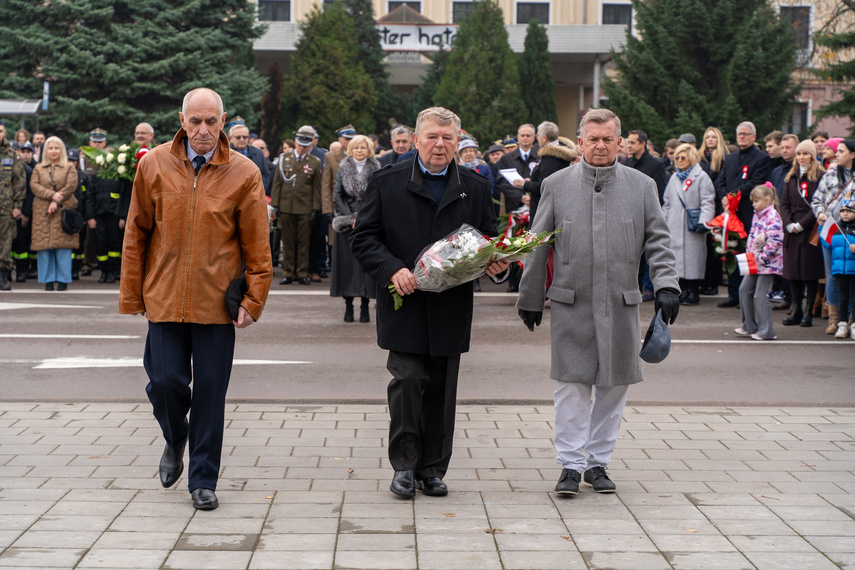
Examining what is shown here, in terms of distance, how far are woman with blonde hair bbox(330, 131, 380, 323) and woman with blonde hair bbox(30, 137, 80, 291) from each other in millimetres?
4796

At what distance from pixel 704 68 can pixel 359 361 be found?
79.4ft

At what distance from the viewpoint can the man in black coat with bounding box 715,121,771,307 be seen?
14086mm

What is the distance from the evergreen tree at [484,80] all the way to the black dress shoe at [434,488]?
104ft

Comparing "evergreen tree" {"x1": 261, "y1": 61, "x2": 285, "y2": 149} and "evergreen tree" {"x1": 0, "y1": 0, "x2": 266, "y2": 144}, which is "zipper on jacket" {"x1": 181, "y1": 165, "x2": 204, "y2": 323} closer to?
"evergreen tree" {"x1": 0, "y1": 0, "x2": 266, "y2": 144}

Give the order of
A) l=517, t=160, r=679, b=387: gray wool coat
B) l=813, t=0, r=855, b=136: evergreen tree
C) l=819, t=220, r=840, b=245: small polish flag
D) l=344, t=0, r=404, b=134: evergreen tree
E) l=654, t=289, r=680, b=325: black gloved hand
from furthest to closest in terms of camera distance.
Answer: l=344, t=0, r=404, b=134: evergreen tree < l=813, t=0, r=855, b=136: evergreen tree < l=819, t=220, r=840, b=245: small polish flag < l=517, t=160, r=679, b=387: gray wool coat < l=654, t=289, r=680, b=325: black gloved hand

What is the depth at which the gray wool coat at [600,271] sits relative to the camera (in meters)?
5.71

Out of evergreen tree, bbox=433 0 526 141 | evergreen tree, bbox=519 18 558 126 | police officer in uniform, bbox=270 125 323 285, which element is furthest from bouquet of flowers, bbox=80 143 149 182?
evergreen tree, bbox=519 18 558 126

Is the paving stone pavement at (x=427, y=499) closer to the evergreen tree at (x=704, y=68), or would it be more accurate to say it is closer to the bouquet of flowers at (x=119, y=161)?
the bouquet of flowers at (x=119, y=161)

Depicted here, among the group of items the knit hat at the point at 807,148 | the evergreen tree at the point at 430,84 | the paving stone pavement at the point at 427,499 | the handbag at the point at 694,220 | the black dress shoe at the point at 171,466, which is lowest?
the paving stone pavement at the point at 427,499

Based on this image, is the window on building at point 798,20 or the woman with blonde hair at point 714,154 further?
the window on building at point 798,20

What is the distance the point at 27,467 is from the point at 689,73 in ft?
90.2

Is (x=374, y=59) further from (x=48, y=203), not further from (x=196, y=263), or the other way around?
(x=196, y=263)

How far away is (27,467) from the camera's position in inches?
236

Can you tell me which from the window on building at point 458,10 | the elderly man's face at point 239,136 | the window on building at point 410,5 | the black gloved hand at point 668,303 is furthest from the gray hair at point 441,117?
the window on building at point 410,5
